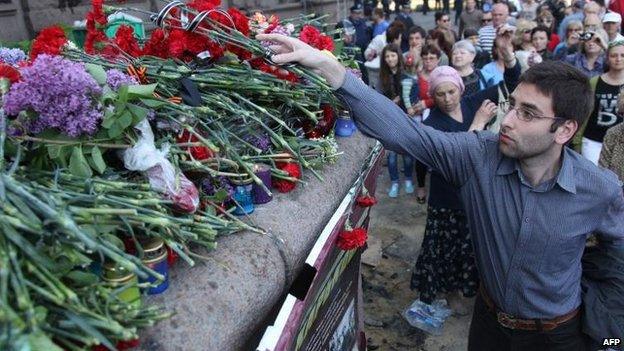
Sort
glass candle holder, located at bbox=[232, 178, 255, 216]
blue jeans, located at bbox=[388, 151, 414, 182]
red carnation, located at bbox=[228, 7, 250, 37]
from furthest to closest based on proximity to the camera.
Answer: blue jeans, located at bbox=[388, 151, 414, 182] → red carnation, located at bbox=[228, 7, 250, 37] → glass candle holder, located at bbox=[232, 178, 255, 216]

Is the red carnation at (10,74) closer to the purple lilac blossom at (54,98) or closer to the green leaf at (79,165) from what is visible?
the purple lilac blossom at (54,98)

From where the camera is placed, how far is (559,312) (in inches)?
93.0

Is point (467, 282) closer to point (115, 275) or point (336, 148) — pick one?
point (336, 148)

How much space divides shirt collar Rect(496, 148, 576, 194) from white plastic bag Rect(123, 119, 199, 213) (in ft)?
4.41

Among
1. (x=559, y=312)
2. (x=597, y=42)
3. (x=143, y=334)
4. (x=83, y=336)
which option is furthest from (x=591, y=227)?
(x=597, y=42)

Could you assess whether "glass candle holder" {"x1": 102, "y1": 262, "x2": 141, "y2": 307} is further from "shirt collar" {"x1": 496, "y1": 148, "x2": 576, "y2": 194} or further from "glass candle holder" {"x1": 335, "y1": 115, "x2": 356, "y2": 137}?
"glass candle holder" {"x1": 335, "y1": 115, "x2": 356, "y2": 137}

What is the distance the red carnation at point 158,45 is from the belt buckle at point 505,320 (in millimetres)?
1862

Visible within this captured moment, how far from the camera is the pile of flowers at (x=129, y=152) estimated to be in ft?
3.62

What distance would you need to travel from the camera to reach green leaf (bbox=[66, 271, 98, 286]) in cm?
116

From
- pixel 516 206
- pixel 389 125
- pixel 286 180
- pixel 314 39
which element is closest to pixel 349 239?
pixel 286 180

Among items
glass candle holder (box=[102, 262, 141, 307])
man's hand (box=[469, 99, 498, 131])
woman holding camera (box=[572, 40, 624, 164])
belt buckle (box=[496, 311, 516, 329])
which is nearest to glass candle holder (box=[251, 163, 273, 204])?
glass candle holder (box=[102, 262, 141, 307])

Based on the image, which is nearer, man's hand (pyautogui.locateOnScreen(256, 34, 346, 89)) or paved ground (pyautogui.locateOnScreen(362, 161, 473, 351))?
man's hand (pyautogui.locateOnScreen(256, 34, 346, 89))

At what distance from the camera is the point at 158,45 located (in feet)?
7.06

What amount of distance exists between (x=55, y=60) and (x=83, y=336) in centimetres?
75
